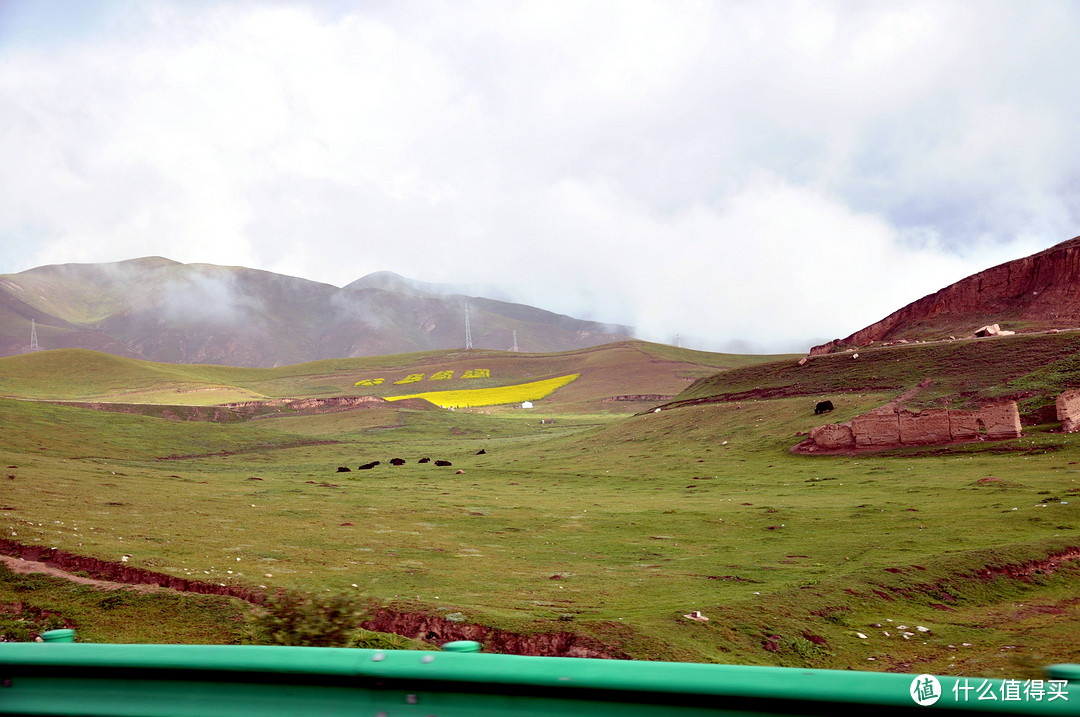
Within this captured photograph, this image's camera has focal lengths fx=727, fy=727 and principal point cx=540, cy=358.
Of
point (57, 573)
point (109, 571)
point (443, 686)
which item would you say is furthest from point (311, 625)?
point (57, 573)

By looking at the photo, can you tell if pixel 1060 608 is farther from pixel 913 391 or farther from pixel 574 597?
pixel 913 391

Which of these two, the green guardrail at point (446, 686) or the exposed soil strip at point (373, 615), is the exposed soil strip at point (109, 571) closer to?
the exposed soil strip at point (373, 615)

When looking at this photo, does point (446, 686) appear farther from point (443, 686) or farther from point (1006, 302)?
point (1006, 302)

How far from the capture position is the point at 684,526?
73.7 feet

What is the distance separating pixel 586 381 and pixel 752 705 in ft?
480

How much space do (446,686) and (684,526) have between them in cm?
2044

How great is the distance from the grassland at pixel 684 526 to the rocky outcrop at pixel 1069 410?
36.7 inches

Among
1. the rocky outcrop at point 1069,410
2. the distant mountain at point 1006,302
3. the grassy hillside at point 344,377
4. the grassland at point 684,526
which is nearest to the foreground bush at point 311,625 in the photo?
the grassland at point 684,526

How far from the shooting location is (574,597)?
13320mm

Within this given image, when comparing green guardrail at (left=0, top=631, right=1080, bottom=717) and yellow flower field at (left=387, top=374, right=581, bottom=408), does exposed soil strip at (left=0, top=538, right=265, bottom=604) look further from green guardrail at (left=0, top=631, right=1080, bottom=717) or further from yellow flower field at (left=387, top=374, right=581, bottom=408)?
yellow flower field at (left=387, top=374, right=581, bottom=408)

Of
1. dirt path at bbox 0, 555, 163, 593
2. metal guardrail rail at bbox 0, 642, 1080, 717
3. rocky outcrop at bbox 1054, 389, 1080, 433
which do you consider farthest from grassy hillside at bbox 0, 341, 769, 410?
metal guardrail rail at bbox 0, 642, 1080, 717

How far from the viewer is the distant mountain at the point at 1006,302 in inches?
2343

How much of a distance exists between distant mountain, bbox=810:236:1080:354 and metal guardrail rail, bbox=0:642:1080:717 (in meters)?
63.5

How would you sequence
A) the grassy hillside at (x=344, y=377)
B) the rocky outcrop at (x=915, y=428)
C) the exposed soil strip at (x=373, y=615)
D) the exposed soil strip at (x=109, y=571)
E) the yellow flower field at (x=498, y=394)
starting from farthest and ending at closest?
the yellow flower field at (x=498, y=394)
the grassy hillside at (x=344, y=377)
the rocky outcrop at (x=915, y=428)
the exposed soil strip at (x=109, y=571)
the exposed soil strip at (x=373, y=615)
